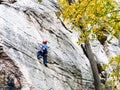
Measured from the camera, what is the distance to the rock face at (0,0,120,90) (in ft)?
58.6

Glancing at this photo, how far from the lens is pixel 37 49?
20453 millimetres

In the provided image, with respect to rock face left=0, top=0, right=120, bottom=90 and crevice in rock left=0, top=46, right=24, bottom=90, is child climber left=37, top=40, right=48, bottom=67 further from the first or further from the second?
crevice in rock left=0, top=46, right=24, bottom=90

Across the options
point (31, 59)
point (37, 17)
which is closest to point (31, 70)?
point (31, 59)

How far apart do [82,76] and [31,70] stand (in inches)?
219

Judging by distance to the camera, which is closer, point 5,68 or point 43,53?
point 5,68

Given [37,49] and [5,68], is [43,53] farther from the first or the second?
[5,68]

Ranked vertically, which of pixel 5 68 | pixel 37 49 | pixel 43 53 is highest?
pixel 37 49

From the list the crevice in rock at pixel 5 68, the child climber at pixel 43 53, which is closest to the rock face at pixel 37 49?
the crevice in rock at pixel 5 68

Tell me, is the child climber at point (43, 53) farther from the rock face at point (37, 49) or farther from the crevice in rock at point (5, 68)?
the crevice in rock at point (5, 68)

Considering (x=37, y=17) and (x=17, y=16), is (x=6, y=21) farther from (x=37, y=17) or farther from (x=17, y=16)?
(x=37, y=17)

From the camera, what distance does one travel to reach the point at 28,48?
64.5 ft

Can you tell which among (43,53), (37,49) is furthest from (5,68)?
(37,49)

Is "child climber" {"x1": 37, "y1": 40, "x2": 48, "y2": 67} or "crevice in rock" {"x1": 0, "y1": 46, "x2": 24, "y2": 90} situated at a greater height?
"child climber" {"x1": 37, "y1": 40, "x2": 48, "y2": 67}

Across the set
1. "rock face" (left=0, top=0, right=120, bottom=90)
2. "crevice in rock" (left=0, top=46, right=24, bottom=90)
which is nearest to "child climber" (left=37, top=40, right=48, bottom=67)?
"rock face" (left=0, top=0, right=120, bottom=90)
